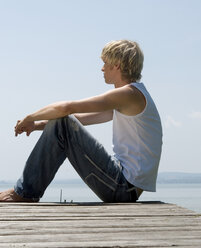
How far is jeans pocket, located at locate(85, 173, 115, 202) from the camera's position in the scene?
13.8ft

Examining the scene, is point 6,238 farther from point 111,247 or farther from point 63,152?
Answer: point 63,152

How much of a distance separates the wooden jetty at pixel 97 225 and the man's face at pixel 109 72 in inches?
41.3

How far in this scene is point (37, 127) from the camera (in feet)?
15.2

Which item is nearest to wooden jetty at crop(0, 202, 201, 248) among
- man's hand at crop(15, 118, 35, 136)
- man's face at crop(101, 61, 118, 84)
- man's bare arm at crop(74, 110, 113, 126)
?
man's hand at crop(15, 118, 35, 136)

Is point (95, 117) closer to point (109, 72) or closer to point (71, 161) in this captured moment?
point (109, 72)

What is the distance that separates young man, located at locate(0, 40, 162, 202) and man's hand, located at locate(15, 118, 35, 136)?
0.05 m

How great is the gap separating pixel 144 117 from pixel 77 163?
65cm

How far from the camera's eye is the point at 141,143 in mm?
4215

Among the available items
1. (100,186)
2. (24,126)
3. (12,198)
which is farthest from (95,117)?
(12,198)

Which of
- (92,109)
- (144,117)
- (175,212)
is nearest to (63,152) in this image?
(92,109)

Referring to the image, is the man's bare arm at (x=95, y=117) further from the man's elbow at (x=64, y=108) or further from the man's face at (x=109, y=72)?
the man's elbow at (x=64, y=108)

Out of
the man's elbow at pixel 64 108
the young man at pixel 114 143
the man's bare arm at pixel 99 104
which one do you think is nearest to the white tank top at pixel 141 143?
the young man at pixel 114 143

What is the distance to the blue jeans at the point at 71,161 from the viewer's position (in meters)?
4.11

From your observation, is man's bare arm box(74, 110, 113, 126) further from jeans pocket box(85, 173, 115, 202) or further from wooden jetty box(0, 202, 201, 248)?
wooden jetty box(0, 202, 201, 248)
